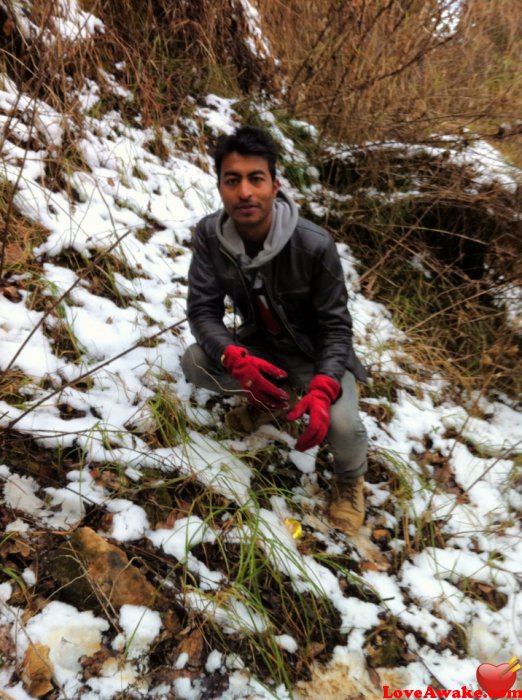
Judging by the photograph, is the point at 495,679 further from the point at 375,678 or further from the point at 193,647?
the point at 193,647

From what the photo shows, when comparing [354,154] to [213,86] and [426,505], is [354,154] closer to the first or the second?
[213,86]

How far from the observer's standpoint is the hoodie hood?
5.78 feet

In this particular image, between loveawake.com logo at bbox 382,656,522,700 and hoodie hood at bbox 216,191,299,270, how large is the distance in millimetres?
1616

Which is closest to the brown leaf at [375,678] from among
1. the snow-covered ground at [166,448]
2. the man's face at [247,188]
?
the snow-covered ground at [166,448]

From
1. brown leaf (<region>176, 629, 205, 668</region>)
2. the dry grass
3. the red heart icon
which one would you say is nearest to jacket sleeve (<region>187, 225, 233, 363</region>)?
brown leaf (<region>176, 629, 205, 668</region>)

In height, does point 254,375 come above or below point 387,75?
below

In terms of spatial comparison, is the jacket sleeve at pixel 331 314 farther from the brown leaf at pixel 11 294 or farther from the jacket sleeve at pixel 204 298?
the brown leaf at pixel 11 294

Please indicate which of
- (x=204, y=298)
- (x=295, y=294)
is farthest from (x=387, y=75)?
(x=204, y=298)

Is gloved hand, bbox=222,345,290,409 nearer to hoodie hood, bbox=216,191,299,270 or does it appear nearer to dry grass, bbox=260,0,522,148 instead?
hoodie hood, bbox=216,191,299,270

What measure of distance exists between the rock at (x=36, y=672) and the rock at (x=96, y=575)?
0.52ft

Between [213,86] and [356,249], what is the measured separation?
1.91 metres

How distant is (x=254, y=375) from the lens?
5.76 ft

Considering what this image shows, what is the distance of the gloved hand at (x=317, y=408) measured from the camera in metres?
1.68

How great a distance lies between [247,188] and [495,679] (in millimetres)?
2034
